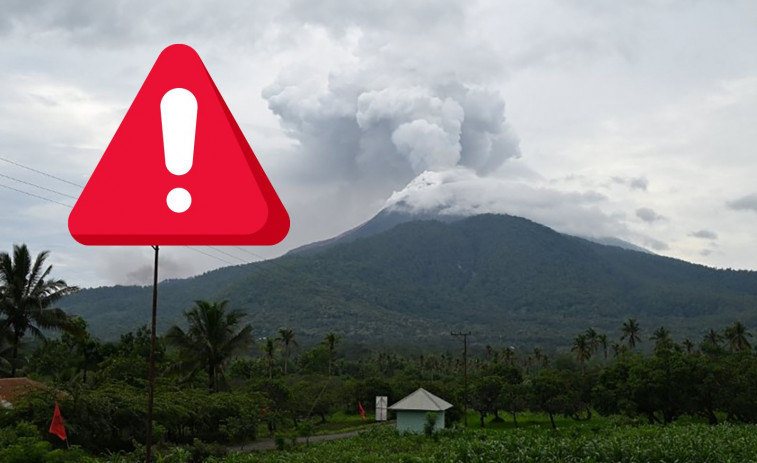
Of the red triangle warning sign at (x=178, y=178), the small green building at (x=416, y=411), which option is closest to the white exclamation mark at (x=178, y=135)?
the red triangle warning sign at (x=178, y=178)

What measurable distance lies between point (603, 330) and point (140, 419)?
17410cm

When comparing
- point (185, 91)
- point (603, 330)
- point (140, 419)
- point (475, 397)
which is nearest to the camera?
point (185, 91)

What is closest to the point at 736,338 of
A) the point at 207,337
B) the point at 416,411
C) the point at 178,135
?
the point at 416,411

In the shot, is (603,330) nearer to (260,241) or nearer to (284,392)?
(284,392)

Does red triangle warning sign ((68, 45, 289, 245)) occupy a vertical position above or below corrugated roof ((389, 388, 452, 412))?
above

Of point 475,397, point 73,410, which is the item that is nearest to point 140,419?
point 73,410

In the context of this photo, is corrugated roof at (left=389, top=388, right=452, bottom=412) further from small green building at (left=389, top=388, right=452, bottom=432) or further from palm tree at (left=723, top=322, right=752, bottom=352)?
palm tree at (left=723, top=322, right=752, bottom=352)

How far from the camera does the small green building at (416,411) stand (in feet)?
116

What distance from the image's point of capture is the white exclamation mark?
2.23 m

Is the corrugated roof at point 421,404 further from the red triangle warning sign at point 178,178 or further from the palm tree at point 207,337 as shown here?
the red triangle warning sign at point 178,178

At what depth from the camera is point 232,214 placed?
222 cm

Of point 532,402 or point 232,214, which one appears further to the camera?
point 532,402

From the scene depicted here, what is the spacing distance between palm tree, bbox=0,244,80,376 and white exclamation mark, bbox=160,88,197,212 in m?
27.9

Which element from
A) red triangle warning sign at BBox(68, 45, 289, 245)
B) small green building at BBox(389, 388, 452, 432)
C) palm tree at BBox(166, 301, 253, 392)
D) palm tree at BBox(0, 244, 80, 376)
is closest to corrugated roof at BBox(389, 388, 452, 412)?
small green building at BBox(389, 388, 452, 432)
